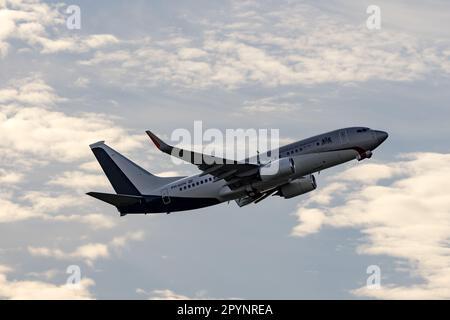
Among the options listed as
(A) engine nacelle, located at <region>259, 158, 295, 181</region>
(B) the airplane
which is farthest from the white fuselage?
(A) engine nacelle, located at <region>259, 158, 295, 181</region>

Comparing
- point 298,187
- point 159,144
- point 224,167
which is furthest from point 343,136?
point 159,144

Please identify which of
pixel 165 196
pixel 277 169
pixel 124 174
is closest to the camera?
pixel 277 169

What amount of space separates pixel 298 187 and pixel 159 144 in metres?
23.0

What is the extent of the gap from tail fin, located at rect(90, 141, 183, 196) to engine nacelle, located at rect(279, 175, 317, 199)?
12.8 meters

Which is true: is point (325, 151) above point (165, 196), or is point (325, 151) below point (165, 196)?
above

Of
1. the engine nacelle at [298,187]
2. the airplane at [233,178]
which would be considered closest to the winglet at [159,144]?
the airplane at [233,178]

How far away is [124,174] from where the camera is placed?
90.2m

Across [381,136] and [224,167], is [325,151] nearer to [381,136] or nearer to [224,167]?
[381,136]

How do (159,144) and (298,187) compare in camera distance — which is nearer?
(159,144)

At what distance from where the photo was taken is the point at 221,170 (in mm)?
78438

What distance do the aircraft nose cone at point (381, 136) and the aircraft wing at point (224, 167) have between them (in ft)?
43.2
